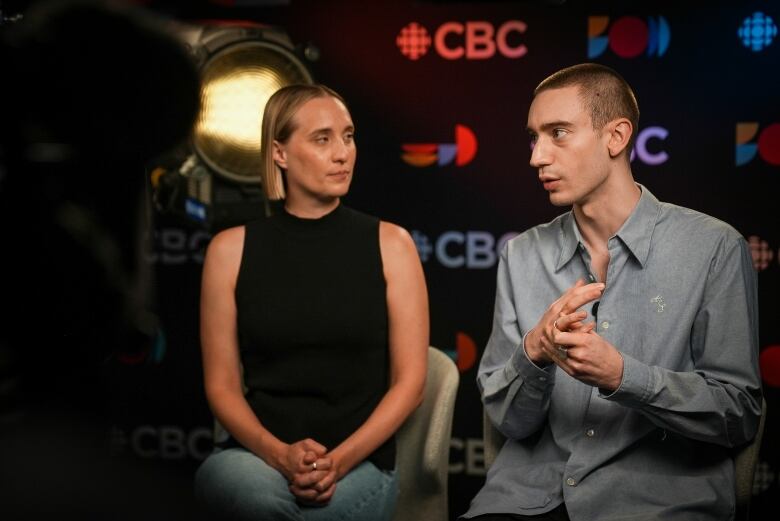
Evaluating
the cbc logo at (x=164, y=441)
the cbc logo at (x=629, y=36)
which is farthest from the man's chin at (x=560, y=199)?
the cbc logo at (x=164, y=441)

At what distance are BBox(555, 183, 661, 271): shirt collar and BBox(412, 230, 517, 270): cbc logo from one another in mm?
844

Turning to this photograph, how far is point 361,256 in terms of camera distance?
7.34 feet

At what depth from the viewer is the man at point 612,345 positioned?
69.4 inches

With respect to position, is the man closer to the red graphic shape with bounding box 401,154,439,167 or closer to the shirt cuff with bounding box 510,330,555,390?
the shirt cuff with bounding box 510,330,555,390

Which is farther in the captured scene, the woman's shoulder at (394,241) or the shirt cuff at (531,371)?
the woman's shoulder at (394,241)

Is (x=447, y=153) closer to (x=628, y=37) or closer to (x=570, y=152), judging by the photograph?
(x=628, y=37)

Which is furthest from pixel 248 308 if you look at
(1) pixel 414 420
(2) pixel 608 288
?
(2) pixel 608 288

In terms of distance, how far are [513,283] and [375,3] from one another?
123cm

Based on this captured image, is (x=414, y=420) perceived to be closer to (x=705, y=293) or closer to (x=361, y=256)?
(x=361, y=256)

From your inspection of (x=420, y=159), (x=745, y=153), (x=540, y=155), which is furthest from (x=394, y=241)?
(x=745, y=153)

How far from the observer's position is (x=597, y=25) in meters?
2.66

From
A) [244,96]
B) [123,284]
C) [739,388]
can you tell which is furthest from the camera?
[244,96]

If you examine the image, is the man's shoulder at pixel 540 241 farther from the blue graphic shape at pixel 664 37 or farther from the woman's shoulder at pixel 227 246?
the blue graphic shape at pixel 664 37

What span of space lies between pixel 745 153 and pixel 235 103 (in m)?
1.42
